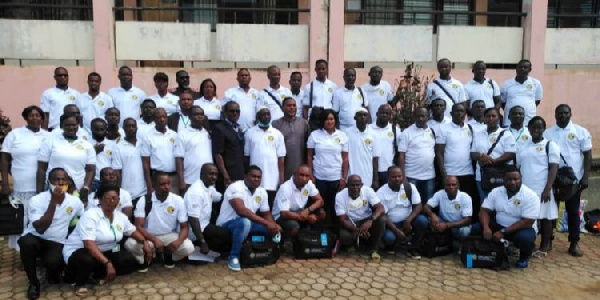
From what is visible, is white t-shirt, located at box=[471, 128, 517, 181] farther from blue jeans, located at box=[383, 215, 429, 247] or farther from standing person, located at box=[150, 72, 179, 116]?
standing person, located at box=[150, 72, 179, 116]

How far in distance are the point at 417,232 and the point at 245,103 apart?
2.66 meters

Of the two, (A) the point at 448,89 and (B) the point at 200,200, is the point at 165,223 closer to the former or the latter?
(B) the point at 200,200

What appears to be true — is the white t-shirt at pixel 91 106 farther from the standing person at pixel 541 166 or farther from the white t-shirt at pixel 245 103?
the standing person at pixel 541 166

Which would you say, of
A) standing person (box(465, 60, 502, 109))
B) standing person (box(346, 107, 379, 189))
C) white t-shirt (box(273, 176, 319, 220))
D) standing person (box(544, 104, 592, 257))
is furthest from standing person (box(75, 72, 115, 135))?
standing person (box(544, 104, 592, 257))

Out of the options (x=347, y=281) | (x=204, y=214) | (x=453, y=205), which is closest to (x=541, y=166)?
(x=453, y=205)

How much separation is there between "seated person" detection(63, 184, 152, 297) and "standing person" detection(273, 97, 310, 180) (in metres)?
1.98

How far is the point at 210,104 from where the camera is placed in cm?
638

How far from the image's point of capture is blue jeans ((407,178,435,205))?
6.24 meters

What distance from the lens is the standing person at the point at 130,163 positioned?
5.57 meters

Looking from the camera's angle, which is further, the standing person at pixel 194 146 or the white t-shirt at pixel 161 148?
the standing person at pixel 194 146

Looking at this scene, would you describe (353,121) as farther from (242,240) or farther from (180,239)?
(180,239)

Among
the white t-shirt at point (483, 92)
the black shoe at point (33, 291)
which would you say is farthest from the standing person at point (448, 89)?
the black shoe at point (33, 291)

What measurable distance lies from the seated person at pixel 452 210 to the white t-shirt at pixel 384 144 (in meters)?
0.70

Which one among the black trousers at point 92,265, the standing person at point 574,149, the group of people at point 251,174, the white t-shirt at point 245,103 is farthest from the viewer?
the white t-shirt at point 245,103
